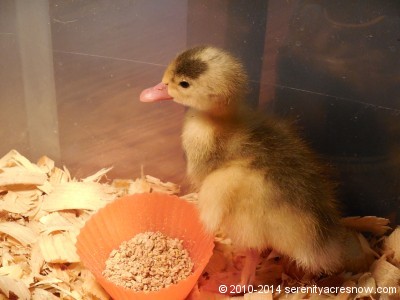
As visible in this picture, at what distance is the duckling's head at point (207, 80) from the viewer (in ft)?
3.87

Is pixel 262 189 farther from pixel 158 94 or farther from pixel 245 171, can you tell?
pixel 158 94

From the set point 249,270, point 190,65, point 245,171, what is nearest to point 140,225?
point 249,270

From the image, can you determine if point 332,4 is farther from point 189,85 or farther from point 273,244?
point 273,244

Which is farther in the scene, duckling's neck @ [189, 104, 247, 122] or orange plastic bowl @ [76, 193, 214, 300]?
orange plastic bowl @ [76, 193, 214, 300]

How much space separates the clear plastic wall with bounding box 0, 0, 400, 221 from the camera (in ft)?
4.64

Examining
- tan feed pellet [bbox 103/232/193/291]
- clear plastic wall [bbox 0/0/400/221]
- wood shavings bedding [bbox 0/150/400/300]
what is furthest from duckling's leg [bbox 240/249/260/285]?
clear plastic wall [bbox 0/0/400/221]

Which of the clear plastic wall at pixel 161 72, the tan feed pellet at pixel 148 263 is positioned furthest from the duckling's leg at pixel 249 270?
the clear plastic wall at pixel 161 72

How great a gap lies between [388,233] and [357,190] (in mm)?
159

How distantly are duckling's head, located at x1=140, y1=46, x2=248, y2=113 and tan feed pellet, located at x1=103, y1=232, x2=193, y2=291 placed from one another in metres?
0.46

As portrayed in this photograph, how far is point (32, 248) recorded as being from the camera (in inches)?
58.3

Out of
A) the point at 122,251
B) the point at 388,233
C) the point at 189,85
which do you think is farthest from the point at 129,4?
the point at 388,233

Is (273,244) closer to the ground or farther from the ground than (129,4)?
closer to the ground

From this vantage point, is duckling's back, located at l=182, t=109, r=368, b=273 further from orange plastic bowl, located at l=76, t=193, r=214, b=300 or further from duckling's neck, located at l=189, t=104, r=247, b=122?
orange plastic bowl, located at l=76, t=193, r=214, b=300

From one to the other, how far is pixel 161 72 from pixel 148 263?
621 millimetres
